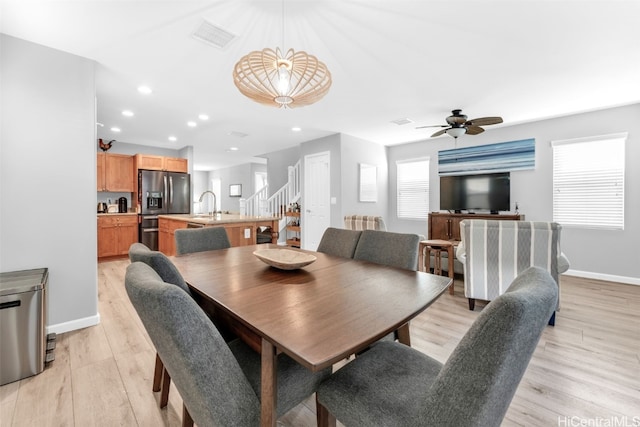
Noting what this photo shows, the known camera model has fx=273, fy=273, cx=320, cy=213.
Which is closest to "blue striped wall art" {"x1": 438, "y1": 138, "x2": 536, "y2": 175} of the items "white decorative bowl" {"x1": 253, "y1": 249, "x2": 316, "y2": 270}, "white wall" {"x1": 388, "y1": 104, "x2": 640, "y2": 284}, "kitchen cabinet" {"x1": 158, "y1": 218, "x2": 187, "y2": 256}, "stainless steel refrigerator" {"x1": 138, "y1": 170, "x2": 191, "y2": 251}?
"white wall" {"x1": 388, "y1": 104, "x2": 640, "y2": 284}

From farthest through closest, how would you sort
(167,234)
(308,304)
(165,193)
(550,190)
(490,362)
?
(165,193), (167,234), (550,190), (308,304), (490,362)

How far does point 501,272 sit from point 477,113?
265cm

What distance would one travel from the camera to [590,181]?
162 inches

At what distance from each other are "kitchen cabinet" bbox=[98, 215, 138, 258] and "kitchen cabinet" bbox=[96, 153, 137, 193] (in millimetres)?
713

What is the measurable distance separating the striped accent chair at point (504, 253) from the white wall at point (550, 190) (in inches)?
85.1

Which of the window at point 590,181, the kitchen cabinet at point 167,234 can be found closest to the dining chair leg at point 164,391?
the kitchen cabinet at point 167,234

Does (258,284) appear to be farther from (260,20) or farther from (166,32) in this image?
(166,32)

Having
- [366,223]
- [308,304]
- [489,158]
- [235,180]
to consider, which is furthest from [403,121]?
[235,180]

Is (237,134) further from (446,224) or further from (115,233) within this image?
(446,224)

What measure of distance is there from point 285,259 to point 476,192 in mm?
4551

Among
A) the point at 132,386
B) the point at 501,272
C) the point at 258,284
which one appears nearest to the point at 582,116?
the point at 501,272

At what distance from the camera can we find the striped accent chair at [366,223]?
3609mm

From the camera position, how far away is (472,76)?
2.97 meters

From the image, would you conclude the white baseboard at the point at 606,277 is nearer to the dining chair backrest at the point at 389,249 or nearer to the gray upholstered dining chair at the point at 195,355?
the dining chair backrest at the point at 389,249
